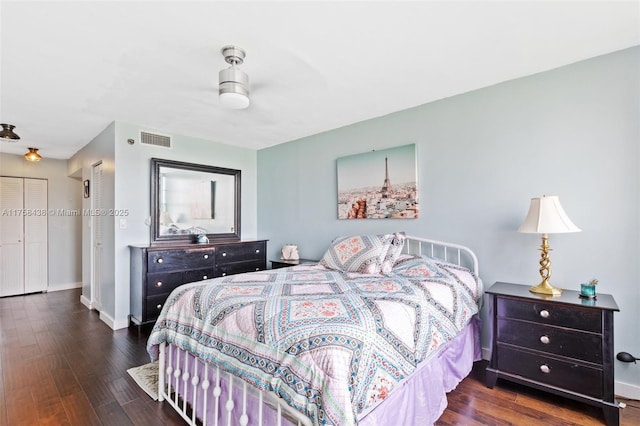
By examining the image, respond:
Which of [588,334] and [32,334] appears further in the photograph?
[32,334]

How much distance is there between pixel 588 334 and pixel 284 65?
2702 mm

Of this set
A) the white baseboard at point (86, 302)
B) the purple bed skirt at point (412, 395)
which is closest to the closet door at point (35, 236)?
the white baseboard at point (86, 302)

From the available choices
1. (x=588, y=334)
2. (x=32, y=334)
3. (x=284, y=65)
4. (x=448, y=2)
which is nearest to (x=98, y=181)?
(x=32, y=334)

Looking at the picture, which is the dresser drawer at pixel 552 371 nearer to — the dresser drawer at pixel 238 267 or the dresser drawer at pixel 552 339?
the dresser drawer at pixel 552 339

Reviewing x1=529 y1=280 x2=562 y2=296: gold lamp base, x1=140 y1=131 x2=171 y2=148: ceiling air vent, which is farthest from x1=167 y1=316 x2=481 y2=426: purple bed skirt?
x1=140 y1=131 x2=171 y2=148: ceiling air vent

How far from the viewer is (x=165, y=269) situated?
347 cm

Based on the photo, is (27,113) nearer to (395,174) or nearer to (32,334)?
(32,334)

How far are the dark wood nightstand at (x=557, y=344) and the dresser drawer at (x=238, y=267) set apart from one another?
3.05 meters

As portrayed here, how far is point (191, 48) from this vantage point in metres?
2.03

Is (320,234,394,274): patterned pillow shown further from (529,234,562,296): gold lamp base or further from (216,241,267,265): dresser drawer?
(216,241,267,265): dresser drawer

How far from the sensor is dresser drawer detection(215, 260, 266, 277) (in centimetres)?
397

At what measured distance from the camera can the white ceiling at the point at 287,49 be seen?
1714 millimetres

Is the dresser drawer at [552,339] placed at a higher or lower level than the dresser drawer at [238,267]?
lower

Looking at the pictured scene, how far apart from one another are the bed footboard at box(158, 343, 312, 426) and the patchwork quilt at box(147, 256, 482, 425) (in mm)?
117
